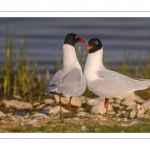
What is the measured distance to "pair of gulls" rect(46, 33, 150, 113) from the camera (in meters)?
9.21

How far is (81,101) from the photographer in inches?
458

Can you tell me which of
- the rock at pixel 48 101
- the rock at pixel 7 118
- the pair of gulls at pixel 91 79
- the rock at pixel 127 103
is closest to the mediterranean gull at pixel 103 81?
the pair of gulls at pixel 91 79

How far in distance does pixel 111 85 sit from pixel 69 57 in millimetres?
787

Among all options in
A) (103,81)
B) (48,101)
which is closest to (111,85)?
(103,81)

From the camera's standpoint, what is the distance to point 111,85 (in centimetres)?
952

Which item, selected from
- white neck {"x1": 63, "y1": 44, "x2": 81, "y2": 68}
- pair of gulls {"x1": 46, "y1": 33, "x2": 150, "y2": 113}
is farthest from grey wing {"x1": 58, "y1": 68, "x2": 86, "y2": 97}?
white neck {"x1": 63, "y1": 44, "x2": 81, "y2": 68}

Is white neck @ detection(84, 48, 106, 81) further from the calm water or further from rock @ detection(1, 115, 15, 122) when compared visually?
the calm water

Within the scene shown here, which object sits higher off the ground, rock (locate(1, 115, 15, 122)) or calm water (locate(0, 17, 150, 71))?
calm water (locate(0, 17, 150, 71))

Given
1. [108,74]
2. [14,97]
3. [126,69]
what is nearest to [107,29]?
[126,69]

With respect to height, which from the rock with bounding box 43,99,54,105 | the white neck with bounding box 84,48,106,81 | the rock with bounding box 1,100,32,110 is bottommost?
the rock with bounding box 1,100,32,110

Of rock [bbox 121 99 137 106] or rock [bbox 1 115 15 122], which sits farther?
rock [bbox 121 99 137 106]

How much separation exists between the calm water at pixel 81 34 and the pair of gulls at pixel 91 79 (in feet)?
8.68

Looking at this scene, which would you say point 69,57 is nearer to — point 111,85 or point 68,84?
point 68,84

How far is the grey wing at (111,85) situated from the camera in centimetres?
945
